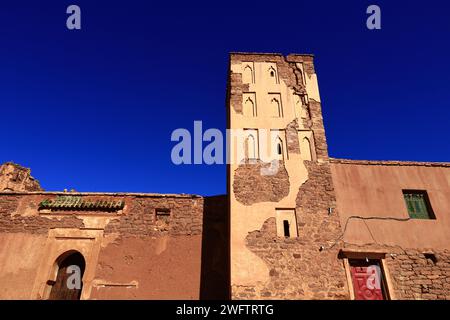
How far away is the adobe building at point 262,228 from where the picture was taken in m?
9.03

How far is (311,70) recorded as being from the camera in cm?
1269

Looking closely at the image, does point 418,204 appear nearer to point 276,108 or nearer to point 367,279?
point 367,279

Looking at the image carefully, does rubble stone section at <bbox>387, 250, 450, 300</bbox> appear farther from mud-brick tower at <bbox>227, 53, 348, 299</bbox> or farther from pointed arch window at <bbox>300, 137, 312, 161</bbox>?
pointed arch window at <bbox>300, 137, 312, 161</bbox>

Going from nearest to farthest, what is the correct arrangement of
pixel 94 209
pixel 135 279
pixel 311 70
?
pixel 135 279 < pixel 94 209 < pixel 311 70

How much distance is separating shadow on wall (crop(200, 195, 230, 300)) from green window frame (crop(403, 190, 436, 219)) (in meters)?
6.07

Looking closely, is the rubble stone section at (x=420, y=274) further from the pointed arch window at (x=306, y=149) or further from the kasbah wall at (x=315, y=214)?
the pointed arch window at (x=306, y=149)

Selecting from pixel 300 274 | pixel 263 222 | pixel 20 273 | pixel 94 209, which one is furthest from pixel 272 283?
pixel 20 273

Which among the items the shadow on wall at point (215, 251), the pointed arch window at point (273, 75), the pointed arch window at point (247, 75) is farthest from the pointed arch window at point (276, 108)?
the shadow on wall at point (215, 251)

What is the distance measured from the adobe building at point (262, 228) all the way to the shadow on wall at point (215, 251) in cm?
4

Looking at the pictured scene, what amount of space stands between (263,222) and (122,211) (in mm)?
5273

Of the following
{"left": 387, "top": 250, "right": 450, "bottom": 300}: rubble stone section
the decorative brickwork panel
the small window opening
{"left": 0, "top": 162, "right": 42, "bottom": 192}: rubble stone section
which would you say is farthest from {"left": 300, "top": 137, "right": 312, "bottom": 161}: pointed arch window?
{"left": 0, "top": 162, "right": 42, "bottom": 192}: rubble stone section

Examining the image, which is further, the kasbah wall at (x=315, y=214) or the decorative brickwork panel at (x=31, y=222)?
the decorative brickwork panel at (x=31, y=222)
